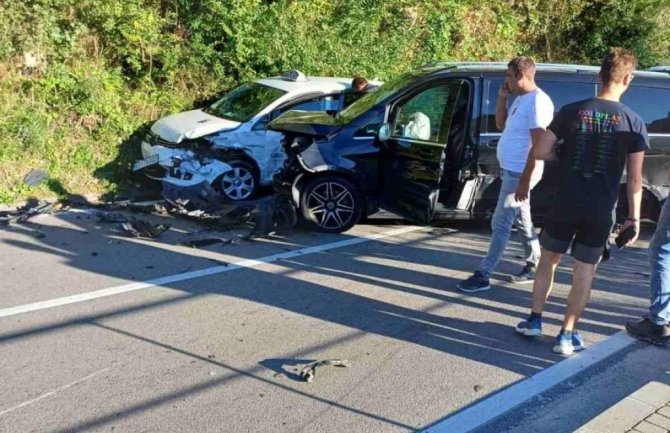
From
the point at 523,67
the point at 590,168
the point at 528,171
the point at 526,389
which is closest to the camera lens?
the point at 526,389

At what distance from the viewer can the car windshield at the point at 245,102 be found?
9.83m

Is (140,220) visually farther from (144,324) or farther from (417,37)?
(417,37)

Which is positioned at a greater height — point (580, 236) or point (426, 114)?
point (426, 114)

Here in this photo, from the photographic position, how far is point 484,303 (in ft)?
18.7

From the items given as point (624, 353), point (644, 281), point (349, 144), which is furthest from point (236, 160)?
point (624, 353)

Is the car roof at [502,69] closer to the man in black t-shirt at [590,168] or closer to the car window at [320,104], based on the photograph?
the car window at [320,104]

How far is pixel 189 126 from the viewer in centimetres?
957

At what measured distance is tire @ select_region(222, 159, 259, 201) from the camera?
9.04 m

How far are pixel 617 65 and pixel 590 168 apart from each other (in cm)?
65

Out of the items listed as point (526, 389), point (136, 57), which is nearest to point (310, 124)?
point (526, 389)

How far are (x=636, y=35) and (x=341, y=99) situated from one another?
542 inches

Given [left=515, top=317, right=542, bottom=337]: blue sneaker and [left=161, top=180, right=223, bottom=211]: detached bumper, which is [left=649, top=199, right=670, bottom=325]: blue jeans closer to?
[left=515, top=317, right=542, bottom=337]: blue sneaker

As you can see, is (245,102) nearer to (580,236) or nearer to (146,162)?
(146,162)

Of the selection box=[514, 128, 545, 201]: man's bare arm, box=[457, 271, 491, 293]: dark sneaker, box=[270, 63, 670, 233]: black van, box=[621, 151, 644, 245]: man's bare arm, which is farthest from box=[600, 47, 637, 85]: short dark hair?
box=[270, 63, 670, 233]: black van
